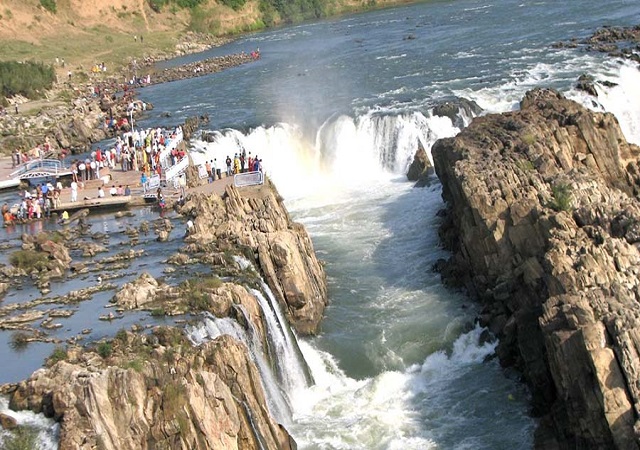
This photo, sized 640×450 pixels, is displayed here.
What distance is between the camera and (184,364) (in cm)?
3155

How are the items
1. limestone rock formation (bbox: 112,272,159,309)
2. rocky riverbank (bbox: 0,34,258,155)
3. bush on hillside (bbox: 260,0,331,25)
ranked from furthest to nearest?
bush on hillside (bbox: 260,0,331,25) < rocky riverbank (bbox: 0,34,258,155) < limestone rock formation (bbox: 112,272,159,309)

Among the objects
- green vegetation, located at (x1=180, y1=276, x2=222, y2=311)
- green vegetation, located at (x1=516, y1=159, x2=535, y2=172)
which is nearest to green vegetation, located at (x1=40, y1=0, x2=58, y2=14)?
green vegetation, located at (x1=516, y1=159, x2=535, y2=172)

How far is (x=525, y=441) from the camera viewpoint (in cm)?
3441

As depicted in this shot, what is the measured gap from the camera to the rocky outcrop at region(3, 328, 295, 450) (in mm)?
28484

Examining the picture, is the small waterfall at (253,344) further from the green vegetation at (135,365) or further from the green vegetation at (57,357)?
the green vegetation at (57,357)

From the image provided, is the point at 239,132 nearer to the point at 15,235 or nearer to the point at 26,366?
the point at 15,235

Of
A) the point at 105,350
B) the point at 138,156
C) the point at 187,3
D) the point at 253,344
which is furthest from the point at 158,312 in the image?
the point at 187,3

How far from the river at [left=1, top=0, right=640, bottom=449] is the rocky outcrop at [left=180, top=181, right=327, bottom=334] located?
4.55 feet

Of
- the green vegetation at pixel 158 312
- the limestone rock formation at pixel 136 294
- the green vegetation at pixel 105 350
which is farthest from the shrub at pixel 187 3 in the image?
the green vegetation at pixel 105 350

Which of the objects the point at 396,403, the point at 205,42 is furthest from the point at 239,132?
the point at 205,42

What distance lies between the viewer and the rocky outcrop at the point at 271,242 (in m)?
43.5

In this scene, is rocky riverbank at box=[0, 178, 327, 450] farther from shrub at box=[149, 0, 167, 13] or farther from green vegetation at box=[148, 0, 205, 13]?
green vegetation at box=[148, 0, 205, 13]

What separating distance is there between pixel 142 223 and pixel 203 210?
3.87 meters

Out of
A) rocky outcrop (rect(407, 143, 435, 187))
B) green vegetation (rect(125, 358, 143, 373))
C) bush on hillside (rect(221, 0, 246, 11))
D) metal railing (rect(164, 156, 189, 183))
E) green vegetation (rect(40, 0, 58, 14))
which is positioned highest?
bush on hillside (rect(221, 0, 246, 11))
